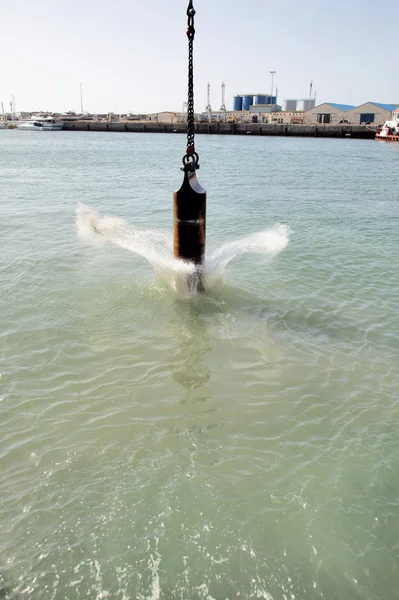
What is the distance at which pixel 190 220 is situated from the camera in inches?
375

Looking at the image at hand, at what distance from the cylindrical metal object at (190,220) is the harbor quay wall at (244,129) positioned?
372 feet

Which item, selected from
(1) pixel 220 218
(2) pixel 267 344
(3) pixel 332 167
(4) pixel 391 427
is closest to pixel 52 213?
(1) pixel 220 218

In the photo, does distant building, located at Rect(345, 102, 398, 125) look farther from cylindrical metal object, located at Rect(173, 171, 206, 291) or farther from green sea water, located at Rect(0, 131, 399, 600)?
cylindrical metal object, located at Rect(173, 171, 206, 291)

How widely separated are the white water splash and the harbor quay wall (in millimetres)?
105198

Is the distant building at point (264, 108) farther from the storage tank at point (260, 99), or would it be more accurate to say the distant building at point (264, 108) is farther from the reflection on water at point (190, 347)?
the reflection on water at point (190, 347)

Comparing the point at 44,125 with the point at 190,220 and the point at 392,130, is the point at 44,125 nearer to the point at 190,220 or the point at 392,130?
the point at 392,130

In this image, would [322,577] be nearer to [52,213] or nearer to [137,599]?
[137,599]

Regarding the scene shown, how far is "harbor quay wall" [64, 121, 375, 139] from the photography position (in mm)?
111300

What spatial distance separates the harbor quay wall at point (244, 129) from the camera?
365 feet

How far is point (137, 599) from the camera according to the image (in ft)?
12.5

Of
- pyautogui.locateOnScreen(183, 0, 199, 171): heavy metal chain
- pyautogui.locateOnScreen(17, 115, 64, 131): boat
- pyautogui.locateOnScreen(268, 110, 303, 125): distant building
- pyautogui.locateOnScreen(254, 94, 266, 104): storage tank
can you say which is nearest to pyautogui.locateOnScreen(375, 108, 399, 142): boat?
pyautogui.locateOnScreen(268, 110, 303, 125): distant building

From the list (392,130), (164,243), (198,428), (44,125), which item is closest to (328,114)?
(392,130)

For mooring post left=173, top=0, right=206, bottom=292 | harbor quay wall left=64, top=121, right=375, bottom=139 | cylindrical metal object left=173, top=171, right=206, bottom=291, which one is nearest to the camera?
mooring post left=173, top=0, right=206, bottom=292

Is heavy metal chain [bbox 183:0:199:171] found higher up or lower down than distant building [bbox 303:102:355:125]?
lower down
